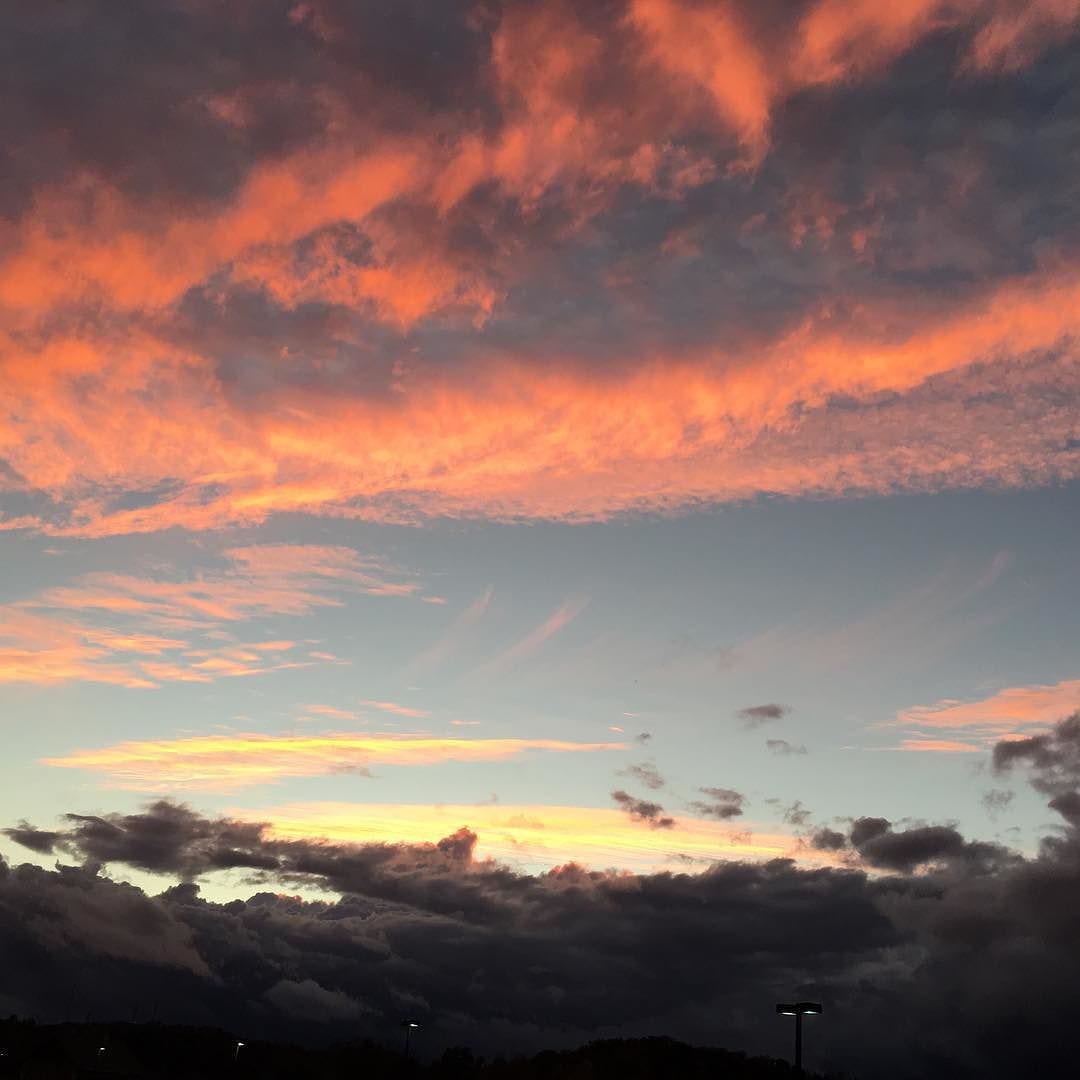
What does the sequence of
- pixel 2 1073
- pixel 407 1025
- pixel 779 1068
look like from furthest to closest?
pixel 2 1073 → pixel 779 1068 → pixel 407 1025

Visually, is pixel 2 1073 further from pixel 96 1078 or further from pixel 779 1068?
Answer: pixel 779 1068

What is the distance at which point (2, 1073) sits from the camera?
190m

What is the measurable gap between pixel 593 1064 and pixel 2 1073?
98782mm

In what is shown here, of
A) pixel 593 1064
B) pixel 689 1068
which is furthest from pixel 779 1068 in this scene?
pixel 593 1064

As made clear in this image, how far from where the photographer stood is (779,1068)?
17475cm

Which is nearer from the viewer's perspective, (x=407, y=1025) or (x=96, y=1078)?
(x=407, y=1025)

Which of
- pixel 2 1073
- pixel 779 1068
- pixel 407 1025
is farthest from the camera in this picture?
pixel 2 1073

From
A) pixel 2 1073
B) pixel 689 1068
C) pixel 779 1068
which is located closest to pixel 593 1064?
pixel 689 1068

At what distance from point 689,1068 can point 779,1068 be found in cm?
1734

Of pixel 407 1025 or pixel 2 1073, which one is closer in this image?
pixel 407 1025

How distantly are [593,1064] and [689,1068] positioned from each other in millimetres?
19484

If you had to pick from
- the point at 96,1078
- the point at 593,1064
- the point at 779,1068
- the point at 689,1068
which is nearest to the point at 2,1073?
the point at 96,1078

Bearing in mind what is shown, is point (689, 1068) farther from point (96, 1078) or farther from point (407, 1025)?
point (96, 1078)

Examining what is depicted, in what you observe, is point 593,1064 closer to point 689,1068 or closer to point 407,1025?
point 689,1068
